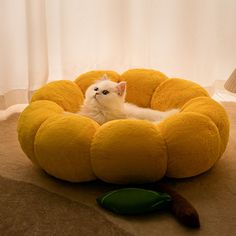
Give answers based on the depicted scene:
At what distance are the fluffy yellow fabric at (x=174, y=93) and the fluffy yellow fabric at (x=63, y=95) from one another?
0.39 m

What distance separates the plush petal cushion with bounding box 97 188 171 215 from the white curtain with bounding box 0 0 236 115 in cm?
115

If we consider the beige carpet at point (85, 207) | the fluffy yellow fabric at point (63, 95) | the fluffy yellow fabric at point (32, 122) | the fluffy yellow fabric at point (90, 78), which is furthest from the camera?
the fluffy yellow fabric at point (90, 78)

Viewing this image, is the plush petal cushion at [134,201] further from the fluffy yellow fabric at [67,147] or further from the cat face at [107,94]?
the cat face at [107,94]

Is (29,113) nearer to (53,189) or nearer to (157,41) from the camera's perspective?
(53,189)

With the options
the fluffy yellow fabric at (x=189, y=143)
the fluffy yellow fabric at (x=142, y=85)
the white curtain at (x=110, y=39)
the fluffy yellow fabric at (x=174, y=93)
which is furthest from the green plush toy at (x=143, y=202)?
the white curtain at (x=110, y=39)

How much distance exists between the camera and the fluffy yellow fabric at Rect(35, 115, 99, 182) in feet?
4.24

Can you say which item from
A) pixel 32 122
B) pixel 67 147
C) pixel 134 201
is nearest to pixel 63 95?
pixel 32 122

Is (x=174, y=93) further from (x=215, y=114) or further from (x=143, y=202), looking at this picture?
(x=143, y=202)

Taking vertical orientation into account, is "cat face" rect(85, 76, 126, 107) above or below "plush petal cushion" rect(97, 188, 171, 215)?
above

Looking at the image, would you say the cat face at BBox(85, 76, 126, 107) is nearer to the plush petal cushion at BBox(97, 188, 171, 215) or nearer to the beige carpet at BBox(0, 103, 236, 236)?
the beige carpet at BBox(0, 103, 236, 236)

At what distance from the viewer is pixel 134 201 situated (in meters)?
1.20

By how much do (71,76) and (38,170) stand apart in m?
0.92

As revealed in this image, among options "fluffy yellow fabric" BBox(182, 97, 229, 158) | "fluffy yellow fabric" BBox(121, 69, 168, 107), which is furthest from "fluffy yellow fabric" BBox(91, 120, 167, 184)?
"fluffy yellow fabric" BBox(121, 69, 168, 107)

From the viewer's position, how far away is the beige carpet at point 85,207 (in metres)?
1.14
